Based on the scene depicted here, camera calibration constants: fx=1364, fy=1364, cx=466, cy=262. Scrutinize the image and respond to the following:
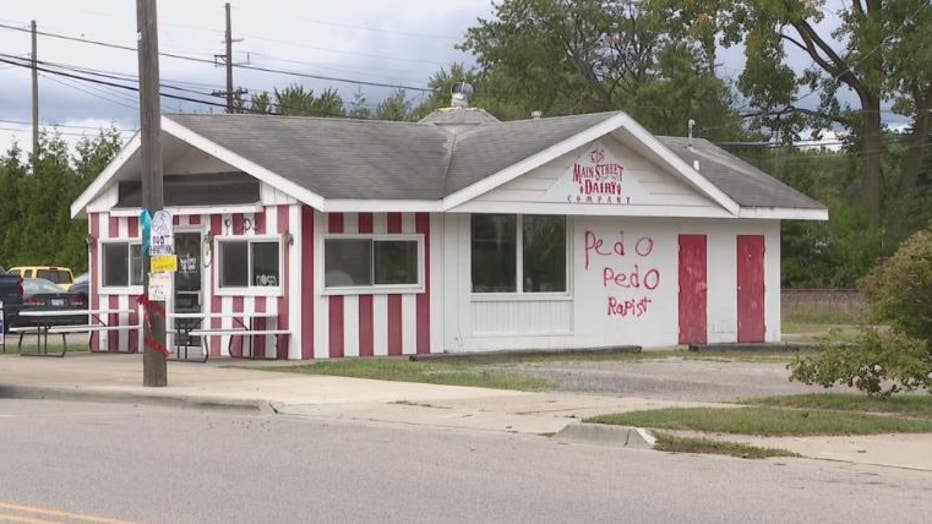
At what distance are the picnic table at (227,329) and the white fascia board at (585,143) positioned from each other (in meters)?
3.71

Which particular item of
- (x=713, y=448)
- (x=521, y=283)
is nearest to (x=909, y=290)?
(x=713, y=448)

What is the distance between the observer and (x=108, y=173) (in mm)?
25609

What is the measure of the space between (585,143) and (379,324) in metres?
5.06

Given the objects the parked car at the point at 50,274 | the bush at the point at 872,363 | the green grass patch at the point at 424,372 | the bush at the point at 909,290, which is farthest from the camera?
the parked car at the point at 50,274

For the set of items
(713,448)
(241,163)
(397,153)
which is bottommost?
(713,448)

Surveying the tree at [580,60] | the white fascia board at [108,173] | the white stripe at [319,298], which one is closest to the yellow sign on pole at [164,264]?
the white stripe at [319,298]

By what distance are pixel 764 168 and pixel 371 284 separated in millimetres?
43674

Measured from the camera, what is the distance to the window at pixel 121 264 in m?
26.0

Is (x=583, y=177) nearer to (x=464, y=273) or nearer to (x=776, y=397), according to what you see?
(x=464, y=273)

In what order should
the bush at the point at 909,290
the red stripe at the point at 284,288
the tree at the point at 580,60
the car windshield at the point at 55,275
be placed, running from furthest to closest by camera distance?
1. the tree at the point at 580,60
2. the car windshield at the point at 55,275
3. the red stripe at the point at 284,288
4. the bush at the point at 909,290

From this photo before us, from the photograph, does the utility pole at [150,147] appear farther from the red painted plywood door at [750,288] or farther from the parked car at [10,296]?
the red painted plywood door at [750,288]

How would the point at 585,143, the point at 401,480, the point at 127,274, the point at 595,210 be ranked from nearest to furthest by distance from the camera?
1. the point at 401,480
2. the point at 585,143
3. the point at 595,210
4. the point at 127,274

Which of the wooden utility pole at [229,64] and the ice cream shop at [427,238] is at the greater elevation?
the wooden utility pole at [229,64]

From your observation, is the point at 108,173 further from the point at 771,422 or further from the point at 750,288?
the point at 771,422
